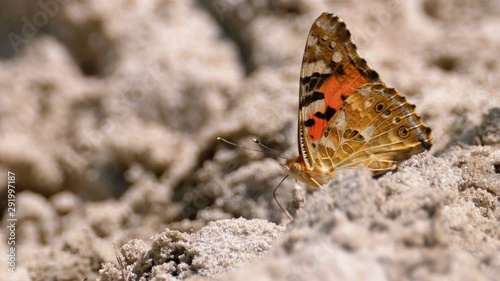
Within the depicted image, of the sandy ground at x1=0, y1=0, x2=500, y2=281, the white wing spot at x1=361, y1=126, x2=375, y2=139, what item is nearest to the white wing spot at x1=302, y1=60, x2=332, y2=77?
the white wing spot at x1=361, y1=126, x2=375, y2=139

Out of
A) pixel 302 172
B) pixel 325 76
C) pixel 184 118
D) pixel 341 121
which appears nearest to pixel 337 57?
pixel 325 76

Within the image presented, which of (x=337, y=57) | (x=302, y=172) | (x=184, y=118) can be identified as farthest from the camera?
(x=184, y=118)

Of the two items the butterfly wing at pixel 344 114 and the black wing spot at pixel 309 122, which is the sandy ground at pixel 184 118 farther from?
the black wing spot at pixel 309 122

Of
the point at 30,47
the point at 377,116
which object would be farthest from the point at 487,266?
the point at 30,47

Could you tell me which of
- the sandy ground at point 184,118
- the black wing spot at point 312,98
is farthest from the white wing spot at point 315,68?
the sandy ground at point 184,118

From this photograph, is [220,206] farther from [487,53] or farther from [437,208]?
[487,53]

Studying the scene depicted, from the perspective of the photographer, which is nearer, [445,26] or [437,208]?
[437,208]

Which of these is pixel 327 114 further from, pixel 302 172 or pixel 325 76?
pixel 302 172
